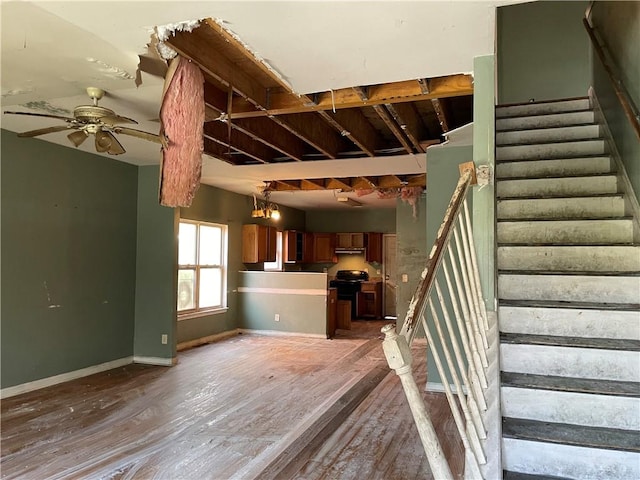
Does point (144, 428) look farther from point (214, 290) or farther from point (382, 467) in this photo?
point (214, 290)

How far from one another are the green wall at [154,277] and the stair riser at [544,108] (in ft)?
13.6

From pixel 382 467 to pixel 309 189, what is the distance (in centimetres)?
484

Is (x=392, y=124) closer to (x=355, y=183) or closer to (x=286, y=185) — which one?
(x=355, y=183)

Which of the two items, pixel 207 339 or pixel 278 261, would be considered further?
pixel 278 261

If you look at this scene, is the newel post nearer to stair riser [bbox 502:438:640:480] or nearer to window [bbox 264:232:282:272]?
stair riser [bbox 502:438:640:480]

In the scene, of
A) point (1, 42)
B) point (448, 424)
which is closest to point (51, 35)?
point (1, 42)

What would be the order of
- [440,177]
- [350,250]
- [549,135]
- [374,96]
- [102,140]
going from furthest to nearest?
[350,250] → [440,177] → [549,135] → [374,96] → [102,140]

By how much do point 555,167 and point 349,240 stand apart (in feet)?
22.9

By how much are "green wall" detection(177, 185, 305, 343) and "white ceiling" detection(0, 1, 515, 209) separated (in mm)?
3760

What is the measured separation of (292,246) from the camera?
32.5ft

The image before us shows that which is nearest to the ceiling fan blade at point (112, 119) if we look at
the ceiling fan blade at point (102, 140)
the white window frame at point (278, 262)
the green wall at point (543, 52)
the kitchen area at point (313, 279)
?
the ceiling fan blade at point (102, 140)

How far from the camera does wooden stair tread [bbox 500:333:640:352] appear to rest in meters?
2.20

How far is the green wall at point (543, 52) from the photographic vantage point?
→ 5766mm

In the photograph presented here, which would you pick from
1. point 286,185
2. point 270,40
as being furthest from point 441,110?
point 286,185
